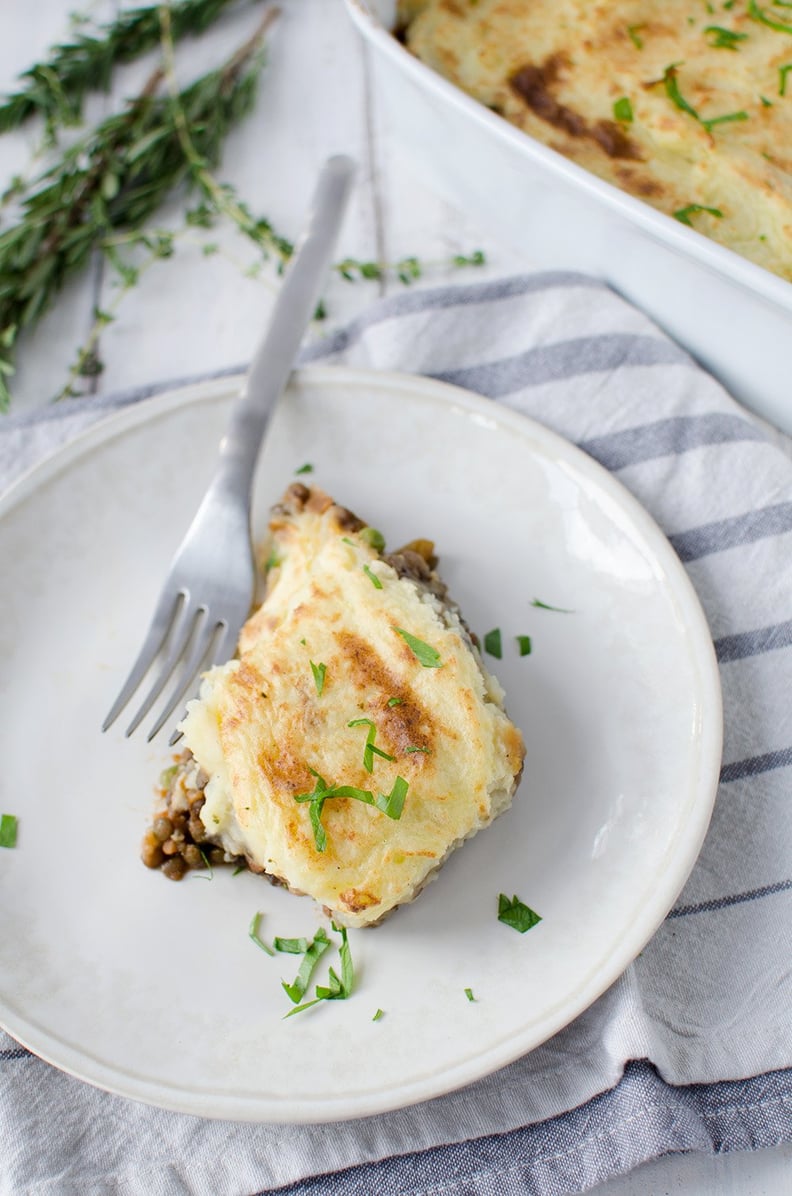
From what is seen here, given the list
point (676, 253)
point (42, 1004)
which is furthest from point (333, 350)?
point (42, 1004)

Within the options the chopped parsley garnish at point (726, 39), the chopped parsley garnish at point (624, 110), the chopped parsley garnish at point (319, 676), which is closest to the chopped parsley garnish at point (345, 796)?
the chopped parsley garnish at point (319, 676)

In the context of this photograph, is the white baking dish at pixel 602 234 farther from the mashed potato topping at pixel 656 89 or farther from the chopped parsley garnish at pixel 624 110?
the chopped parsley garnish at pixel 624 110

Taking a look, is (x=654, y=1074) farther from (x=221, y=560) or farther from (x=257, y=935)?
(x=221, y=560)

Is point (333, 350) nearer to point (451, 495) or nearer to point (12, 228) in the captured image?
point (451, 495)

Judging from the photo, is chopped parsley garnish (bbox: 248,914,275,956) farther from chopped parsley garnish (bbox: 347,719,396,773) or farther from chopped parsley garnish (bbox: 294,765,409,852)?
chopped parsley garnish (bbox: 347,719,396,773)

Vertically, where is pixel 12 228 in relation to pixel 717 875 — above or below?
above

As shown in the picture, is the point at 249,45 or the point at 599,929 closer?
the point at 599,929
